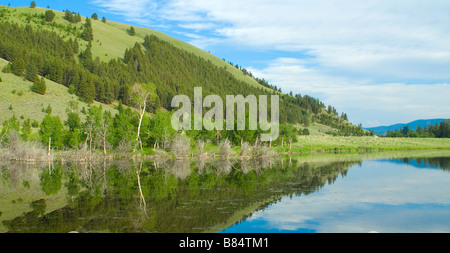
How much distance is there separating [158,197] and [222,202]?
11.8 feet

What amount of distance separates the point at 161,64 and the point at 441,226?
134726 mm

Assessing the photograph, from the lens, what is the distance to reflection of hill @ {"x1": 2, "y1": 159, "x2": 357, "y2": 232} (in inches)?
544

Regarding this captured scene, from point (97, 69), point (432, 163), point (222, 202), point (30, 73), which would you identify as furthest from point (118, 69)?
point (222, 202)

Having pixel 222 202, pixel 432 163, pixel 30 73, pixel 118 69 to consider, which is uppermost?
pixel 118 69

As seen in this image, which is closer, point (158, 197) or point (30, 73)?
point (158, 197)

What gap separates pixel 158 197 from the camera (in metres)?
19.2

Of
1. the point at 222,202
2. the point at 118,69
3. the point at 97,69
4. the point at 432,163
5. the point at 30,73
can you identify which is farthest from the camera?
the point at 118,69

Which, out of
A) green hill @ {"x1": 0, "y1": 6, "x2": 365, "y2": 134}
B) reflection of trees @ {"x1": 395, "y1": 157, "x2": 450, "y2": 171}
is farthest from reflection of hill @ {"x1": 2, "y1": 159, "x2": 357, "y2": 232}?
green hill @ {"x1": 0, "y1": 6, "x2": 365, "y2": 134}

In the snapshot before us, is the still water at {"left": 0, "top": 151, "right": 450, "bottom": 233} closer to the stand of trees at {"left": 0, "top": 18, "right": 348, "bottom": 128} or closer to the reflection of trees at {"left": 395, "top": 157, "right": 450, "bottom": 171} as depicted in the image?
the reflection of trees at {"left": 395, "top": 157, "right": 450, "bottom": 171}

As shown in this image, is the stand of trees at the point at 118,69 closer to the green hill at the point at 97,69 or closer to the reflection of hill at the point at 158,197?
the green hill at the point at 97,69

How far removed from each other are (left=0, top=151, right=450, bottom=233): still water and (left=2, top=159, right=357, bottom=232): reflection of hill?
0.14 ft

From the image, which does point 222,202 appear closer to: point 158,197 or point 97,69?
point 158,197
